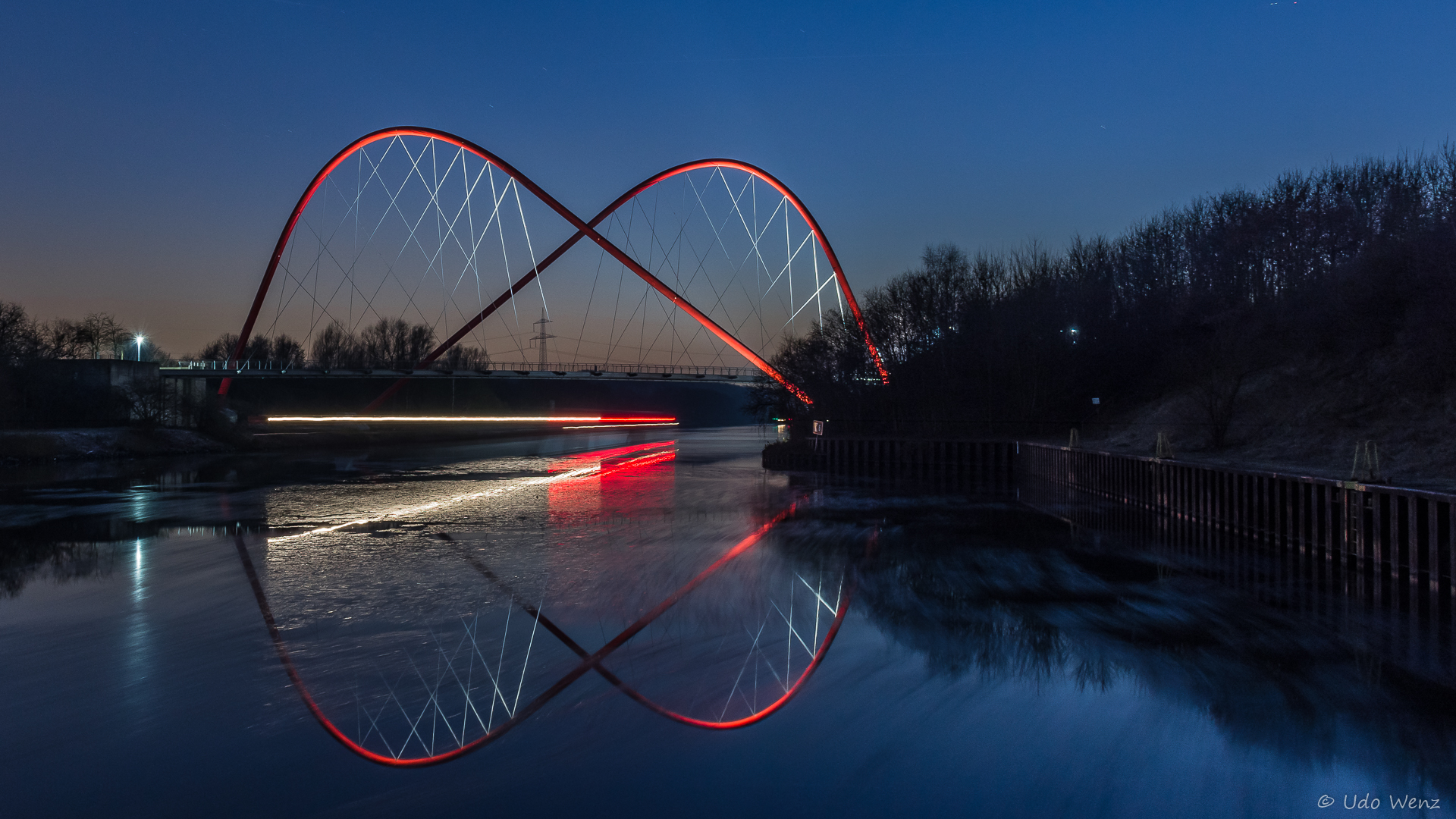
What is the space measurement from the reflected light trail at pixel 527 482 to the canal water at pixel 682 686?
2665mm

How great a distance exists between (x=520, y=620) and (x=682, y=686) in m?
2.98

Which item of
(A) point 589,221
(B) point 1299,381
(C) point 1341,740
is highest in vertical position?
(A) point 589,221

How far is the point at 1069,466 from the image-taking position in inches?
1190

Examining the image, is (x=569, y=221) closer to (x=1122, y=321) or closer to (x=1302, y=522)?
(x=1122, y=321)

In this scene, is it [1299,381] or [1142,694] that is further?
[1299,381]

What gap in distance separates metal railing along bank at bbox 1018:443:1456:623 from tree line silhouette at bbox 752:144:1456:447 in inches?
532

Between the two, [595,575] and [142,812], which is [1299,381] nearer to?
Answer: [595,575]

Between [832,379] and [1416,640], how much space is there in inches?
1529

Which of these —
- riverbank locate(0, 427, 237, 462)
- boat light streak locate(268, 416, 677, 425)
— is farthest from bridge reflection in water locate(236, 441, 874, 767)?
boat light streak locate(268, 416, 677, 425)

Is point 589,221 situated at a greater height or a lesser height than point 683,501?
greater

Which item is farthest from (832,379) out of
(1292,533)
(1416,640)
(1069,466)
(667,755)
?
(667,755)

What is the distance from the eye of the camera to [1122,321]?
51.4 m

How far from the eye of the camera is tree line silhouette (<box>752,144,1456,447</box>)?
39.7 m

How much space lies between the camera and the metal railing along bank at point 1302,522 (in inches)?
479
